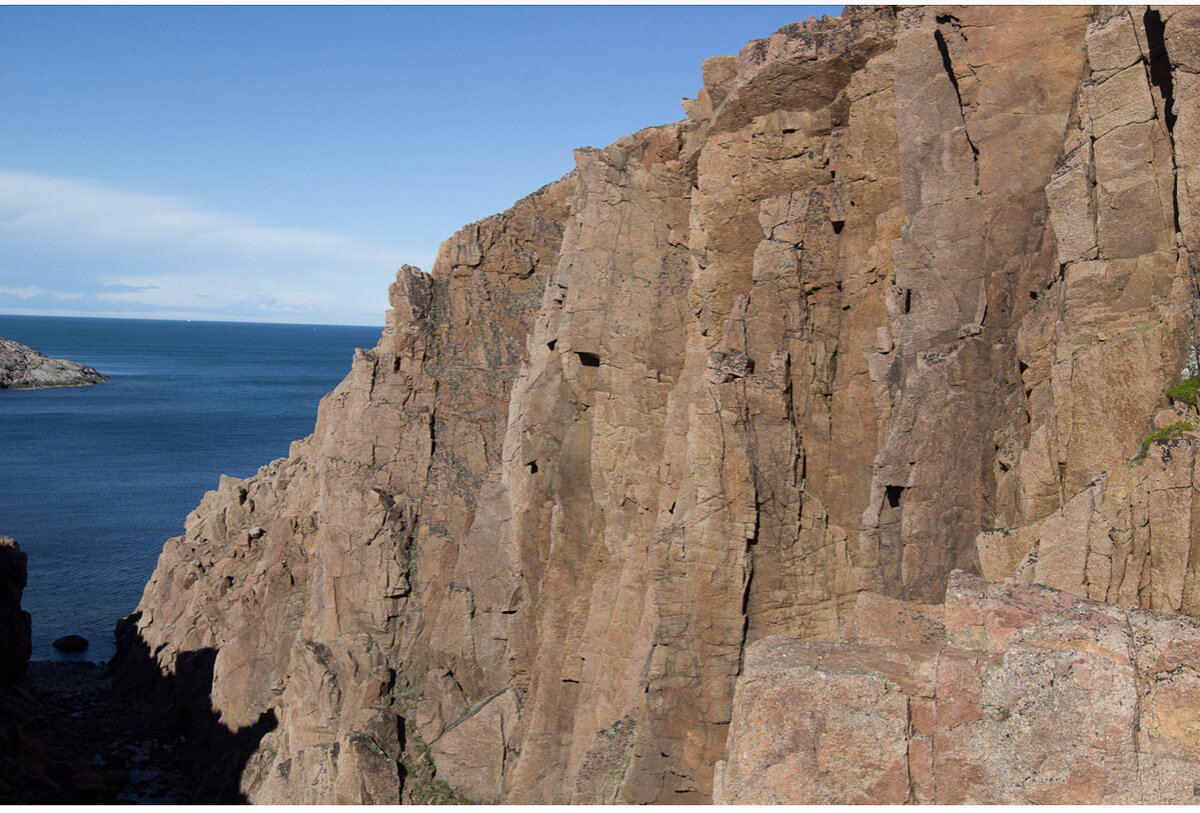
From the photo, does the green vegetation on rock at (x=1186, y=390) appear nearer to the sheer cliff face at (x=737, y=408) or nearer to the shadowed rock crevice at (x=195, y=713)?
the sheer cliff face at (x=737, y=408)

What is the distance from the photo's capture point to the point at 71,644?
5253 centimetres

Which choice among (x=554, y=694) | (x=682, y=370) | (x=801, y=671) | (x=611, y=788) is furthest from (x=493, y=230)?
(x=801, y=671)

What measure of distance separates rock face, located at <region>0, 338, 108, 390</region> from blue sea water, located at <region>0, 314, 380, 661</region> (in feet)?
13.7

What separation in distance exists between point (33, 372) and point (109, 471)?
8950 centimetres

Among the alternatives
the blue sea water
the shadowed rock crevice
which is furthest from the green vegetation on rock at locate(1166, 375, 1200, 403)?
the blue sea water

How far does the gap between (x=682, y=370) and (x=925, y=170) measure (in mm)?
9557

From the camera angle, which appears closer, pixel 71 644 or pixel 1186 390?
pixel 1186 390

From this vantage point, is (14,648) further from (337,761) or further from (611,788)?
(611,788)

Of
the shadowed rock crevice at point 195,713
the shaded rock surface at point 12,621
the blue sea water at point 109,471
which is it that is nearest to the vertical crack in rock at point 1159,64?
the shadowed rock crevice at point 195,713

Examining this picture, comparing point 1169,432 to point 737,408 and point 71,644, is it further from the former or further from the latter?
point 71,644

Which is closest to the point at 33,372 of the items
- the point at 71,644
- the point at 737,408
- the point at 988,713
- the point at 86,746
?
the point at 71,644

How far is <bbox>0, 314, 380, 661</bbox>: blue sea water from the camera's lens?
2398 inches

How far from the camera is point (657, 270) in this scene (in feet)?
95.3

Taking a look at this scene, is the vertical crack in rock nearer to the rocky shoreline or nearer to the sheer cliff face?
the sheer cliff face
